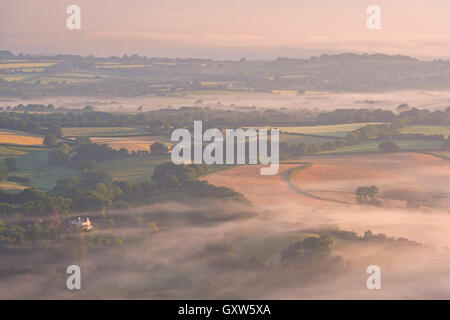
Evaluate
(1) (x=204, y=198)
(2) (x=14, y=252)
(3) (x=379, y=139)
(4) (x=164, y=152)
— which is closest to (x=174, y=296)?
(2) (x=14, y=252)

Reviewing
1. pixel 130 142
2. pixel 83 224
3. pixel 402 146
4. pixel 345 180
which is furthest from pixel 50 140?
pixel 402 146

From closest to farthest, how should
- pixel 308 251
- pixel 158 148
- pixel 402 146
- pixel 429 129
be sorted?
pixel 308 251, pixel 402 146, pixel 158 148, pixel 429 129

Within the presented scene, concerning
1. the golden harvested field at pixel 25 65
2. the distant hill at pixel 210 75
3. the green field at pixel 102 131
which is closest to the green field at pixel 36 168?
the green field at pixel 102 131

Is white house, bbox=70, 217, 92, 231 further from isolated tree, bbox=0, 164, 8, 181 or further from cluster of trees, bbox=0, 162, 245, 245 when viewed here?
isolated tree, bbox=0, 164, 8, 181

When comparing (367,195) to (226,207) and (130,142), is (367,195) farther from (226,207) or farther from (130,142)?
(130,142)

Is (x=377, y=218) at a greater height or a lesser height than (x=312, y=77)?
lesser

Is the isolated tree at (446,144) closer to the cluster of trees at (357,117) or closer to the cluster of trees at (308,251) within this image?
the cluster of trees at (357,117)

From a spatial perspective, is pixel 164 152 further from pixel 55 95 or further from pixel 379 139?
pixel 55 95
